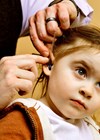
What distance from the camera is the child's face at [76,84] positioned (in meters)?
0.81

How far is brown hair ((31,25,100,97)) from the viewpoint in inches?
33.9

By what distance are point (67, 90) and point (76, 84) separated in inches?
Result: 1.1

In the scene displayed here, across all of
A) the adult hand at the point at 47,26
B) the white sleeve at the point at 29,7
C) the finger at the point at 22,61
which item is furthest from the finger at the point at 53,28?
the white sleeve at the point at 29,7

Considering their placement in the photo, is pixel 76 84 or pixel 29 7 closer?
pixel 76 84

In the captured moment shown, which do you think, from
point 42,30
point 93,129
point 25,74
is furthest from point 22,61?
point 93,129

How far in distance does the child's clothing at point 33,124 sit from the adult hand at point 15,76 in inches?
1.2

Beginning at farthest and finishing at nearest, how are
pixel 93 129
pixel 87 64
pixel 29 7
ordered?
pixel 29 7, pixel 93 129, pixel 87 64

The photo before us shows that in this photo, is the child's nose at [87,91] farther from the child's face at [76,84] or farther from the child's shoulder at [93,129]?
the child's shoulder at [93,129]

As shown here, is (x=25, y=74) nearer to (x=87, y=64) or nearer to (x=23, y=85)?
(x=23, y=85)

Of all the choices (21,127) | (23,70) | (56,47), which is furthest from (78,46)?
(21,127)

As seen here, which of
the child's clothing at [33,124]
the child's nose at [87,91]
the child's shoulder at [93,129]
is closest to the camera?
the child's clothing at [33,124]

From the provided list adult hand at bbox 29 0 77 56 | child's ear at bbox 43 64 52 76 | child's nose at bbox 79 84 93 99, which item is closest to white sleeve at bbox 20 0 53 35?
adult hand at bbox 29 0 77 56

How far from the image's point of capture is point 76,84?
815 millimetres

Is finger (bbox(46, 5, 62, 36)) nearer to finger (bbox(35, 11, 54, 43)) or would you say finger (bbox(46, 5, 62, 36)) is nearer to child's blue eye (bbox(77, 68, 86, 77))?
finger (bbox(35, 11, 54, 43))
